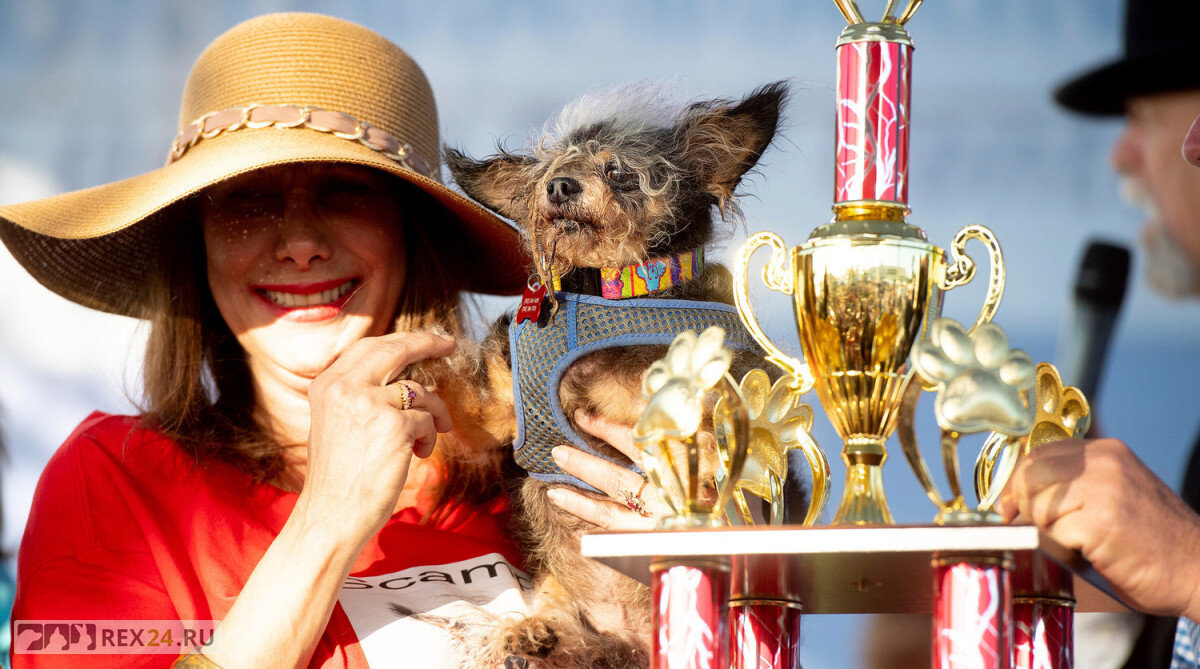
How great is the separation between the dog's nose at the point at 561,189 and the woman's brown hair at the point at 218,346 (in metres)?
0.28

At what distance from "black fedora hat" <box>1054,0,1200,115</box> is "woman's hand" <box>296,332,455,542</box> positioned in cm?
185

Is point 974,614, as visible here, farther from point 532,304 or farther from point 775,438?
point 532,304

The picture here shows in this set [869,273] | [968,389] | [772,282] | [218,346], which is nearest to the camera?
[968,389]

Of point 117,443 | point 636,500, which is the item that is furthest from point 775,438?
point 117,443

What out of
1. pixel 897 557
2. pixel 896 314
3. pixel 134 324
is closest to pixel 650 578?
pixel 897 557

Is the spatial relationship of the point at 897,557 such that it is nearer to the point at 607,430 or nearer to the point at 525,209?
the point at 607,430

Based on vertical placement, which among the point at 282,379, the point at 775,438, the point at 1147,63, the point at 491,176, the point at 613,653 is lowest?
the point at 613,653

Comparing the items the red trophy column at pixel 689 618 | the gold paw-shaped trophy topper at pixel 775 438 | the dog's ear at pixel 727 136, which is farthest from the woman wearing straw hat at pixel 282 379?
the red trophy column at pixel 689 618

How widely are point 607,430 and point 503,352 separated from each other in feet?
1.04

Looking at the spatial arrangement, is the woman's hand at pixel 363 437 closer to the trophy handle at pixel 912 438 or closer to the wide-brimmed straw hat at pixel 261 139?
the wide-brimmed straw hat at pixel 261 139

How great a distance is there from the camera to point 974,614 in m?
0.94

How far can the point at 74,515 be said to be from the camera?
1800 mm

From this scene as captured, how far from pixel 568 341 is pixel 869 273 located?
0.88 metres

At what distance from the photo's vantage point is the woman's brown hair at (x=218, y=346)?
81.5 inches
